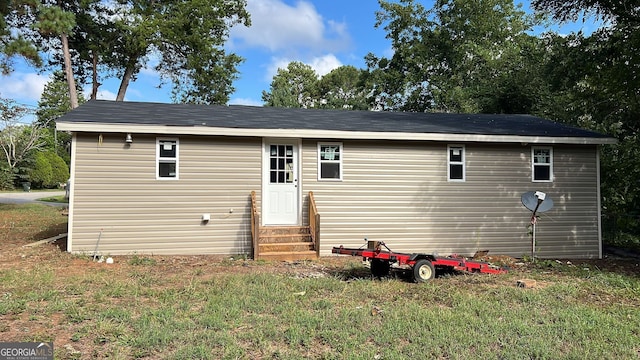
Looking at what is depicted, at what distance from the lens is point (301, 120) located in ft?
30.7

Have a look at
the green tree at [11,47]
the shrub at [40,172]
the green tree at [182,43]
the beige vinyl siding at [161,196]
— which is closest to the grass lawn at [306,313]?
the beige vinyl siding at [161,196]

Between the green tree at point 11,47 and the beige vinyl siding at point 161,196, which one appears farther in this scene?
the green tree at point 11,47

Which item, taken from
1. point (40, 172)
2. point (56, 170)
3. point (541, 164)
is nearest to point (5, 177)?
point (40, 172)

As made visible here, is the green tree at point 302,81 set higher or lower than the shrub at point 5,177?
higher

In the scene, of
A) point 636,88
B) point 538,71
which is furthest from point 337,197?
point 538,71

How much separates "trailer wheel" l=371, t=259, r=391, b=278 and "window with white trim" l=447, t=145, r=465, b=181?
145 inches

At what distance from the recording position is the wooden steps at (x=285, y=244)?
7758mm

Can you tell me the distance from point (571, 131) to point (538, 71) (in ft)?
24.9

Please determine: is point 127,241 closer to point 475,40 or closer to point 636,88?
point 636,88

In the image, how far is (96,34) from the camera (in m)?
18.9

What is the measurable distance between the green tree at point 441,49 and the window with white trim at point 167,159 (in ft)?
50.9

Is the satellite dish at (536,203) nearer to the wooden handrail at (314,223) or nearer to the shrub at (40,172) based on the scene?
the wooden handrail at (314,223)

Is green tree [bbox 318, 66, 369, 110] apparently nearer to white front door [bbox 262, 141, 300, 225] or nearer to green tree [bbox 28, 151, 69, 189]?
green tree [bbox 28, 151, 69, 189]

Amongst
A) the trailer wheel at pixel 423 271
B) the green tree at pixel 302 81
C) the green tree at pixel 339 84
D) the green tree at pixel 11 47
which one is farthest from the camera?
the green tree at pixel 302 81
